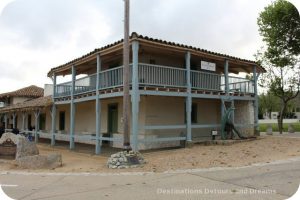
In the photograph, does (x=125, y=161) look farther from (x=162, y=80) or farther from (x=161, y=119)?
(x=161, y=119)

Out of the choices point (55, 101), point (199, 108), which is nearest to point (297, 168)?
point (199, 108)

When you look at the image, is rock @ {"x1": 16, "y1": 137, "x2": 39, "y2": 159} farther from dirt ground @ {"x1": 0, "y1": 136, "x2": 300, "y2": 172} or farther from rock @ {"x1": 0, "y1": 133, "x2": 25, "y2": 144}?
dirt ground @ {"x1": 0, "y1": 136, "x2": 300, "y2": 172}

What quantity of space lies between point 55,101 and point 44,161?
10.5m

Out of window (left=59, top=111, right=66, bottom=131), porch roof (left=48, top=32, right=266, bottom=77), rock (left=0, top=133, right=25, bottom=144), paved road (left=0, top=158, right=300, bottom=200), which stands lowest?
paved road (left=0, top=158, right=300, bottom=200)

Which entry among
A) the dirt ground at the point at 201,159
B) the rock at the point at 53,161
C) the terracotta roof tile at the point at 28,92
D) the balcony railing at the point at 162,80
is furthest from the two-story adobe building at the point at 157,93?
the terracotta roof tile at the point at 28,92

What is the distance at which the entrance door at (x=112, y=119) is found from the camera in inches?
771

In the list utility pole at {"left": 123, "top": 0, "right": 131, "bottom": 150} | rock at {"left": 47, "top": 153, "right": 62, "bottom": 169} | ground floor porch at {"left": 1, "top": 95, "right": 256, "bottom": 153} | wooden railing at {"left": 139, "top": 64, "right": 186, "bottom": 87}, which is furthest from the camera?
ground floor porch at {"left": 1, "top": 95, "right": 256, "bottom": 153}

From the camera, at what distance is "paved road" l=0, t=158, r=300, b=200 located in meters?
7.26

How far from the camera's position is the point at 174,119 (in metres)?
18.4

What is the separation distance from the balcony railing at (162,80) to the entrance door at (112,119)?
1749 mm

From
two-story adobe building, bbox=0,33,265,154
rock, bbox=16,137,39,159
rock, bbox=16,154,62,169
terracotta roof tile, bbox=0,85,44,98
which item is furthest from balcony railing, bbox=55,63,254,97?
terracotta roof tile, bbox=0,85,44,98

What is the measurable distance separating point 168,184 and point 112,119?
11819mm

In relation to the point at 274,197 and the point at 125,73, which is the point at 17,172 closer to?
the point at 125,73

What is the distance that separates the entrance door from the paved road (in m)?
9.18
